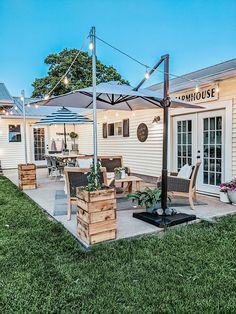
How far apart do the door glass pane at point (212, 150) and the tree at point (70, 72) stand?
59.6ft

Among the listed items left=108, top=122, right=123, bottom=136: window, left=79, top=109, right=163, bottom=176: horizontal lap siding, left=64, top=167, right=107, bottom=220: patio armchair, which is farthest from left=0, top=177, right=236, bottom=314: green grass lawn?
left=108, top=122, right=123, bottom=136: window

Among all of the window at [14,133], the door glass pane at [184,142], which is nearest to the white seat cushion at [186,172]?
the door glass pane at [184,142]

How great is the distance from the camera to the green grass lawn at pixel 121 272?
233cm

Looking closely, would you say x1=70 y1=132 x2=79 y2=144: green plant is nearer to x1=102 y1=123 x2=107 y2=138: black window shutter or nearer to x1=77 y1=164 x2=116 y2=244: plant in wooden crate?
x1=102 y1=123 x2=107 y2=138: black window shutter

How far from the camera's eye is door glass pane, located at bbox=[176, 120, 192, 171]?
7.16 metres

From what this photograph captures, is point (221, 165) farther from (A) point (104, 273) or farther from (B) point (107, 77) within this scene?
(B) point (107, 77)

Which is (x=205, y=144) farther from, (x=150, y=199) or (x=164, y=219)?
(x=164, y=219)

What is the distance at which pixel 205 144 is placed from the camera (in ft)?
22.0

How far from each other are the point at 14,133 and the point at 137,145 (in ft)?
22.2

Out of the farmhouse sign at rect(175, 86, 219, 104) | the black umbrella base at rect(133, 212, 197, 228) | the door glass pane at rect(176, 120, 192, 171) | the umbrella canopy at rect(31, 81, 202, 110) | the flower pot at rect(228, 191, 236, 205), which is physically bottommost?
the black umbrella base at rect(133, 212, 197, 228)

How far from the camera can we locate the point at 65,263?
10.1ft

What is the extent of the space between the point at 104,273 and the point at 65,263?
52 centimetres

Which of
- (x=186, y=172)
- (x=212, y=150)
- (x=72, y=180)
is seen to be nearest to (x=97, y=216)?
(x=72, y=180)

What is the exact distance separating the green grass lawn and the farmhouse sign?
329 centimetres
